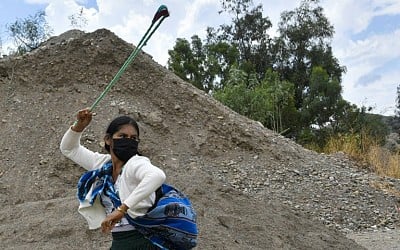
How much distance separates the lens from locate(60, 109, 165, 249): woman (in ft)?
7.55

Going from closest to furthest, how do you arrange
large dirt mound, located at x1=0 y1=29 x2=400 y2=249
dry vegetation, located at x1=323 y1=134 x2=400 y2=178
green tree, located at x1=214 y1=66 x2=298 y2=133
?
large dirt mound, located at x1=0 y1=29 x2=400 y2=249
dry vegetation, located at x1=323 y1=134 x2=400 y2=178
green tree, located at x1=214 y1=66 x2=298 y2=133

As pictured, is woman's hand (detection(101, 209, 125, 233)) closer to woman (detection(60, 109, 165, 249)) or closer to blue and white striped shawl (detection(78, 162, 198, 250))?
woman (detection(60, 109, 165, 249))

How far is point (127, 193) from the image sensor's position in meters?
2.42

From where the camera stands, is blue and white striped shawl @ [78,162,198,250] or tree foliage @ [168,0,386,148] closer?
blue and white striped shawl @ [78,162,198,250]

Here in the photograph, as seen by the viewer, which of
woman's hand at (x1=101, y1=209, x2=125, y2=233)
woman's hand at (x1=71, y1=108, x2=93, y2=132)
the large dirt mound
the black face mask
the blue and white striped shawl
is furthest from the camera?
the large dirt mound

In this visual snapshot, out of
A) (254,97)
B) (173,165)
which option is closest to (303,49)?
(254,97)

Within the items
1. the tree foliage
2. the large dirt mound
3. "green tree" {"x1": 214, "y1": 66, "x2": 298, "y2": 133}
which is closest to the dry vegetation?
the large dirt mound

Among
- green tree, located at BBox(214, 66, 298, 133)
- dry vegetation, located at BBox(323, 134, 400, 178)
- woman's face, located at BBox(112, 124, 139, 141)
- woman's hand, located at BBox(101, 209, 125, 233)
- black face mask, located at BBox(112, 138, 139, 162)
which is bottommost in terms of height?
woman's hand, located at BBox(101, 209, 125, 233)

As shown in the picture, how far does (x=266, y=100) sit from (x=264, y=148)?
26.6ft

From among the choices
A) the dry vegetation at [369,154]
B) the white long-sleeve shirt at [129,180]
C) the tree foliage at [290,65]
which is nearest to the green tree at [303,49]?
the tree foliage at [290,65]

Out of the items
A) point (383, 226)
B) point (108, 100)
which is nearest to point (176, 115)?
point (108, 100)

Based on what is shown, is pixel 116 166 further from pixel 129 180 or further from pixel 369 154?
pixel 369 154

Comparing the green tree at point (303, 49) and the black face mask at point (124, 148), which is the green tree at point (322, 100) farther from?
the black face mask at point (124, 148)

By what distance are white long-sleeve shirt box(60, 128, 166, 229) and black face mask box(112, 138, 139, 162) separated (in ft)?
0.16
